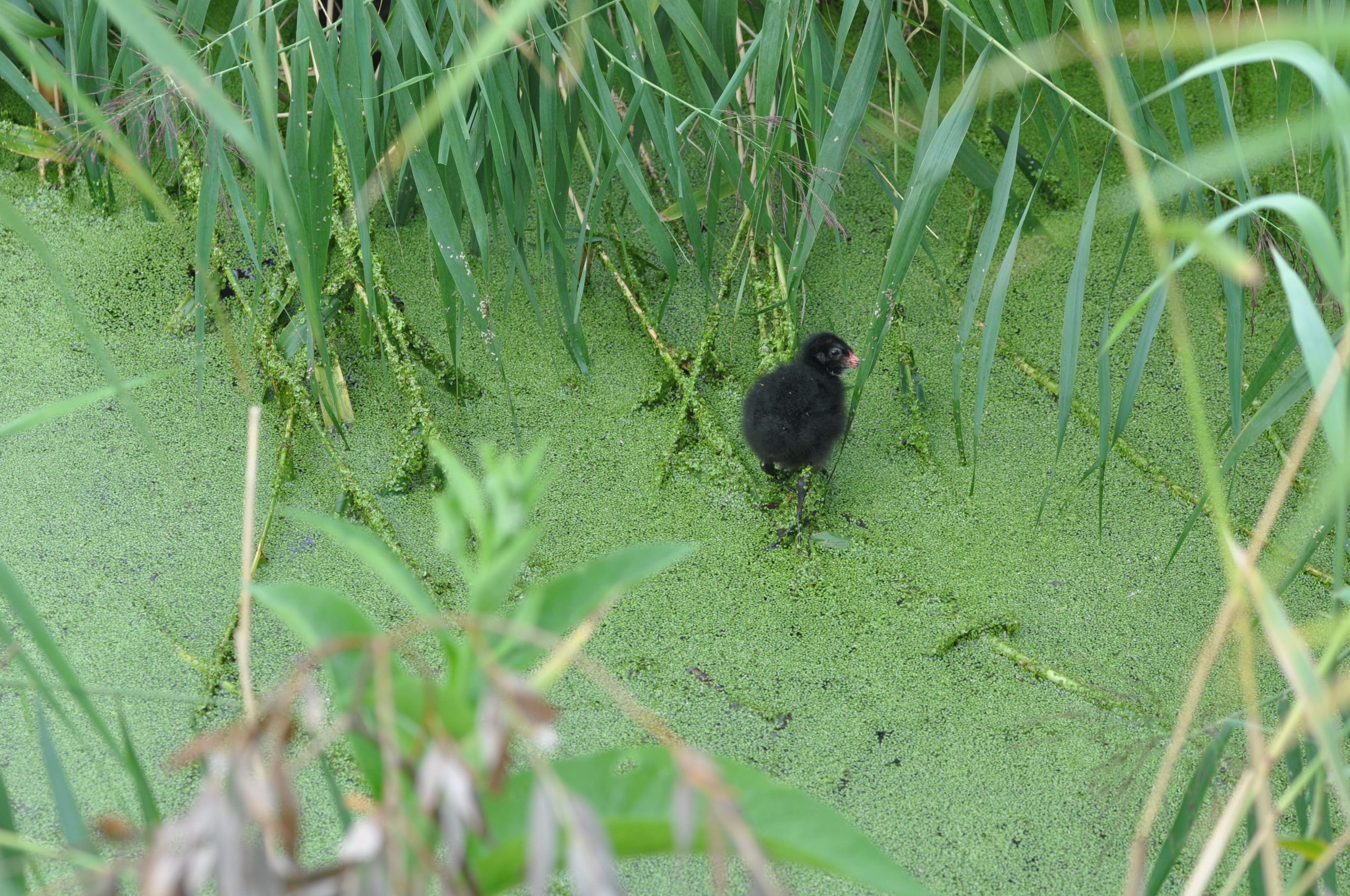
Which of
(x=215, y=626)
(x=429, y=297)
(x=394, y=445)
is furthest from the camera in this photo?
(x=429, y=297)

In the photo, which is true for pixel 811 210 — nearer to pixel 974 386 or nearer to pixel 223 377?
pixel 974 386

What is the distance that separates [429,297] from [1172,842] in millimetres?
1689

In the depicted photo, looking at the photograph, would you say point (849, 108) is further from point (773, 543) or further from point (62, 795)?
point (62, 795)

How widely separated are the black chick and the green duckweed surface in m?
0.09

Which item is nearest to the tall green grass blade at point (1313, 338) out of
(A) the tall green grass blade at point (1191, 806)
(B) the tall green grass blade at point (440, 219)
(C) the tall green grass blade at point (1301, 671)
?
(C) the tall green grass blade at point (1301, 671)

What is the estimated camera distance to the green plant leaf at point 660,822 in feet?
1.82

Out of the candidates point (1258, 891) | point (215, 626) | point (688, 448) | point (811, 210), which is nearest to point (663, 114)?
point (811, 210)

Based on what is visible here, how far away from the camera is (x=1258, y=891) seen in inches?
39.9

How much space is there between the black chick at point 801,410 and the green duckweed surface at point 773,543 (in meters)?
0.09

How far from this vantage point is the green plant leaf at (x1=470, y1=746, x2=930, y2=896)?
554 mm

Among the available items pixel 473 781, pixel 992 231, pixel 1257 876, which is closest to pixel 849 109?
pixel 992 231

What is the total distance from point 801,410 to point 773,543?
23cm

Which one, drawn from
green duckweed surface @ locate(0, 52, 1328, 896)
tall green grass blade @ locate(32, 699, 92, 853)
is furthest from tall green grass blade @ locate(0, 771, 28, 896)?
green duckweed surface @ locate(0, 52, 1328, 896)

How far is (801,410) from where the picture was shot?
1.90 meters
